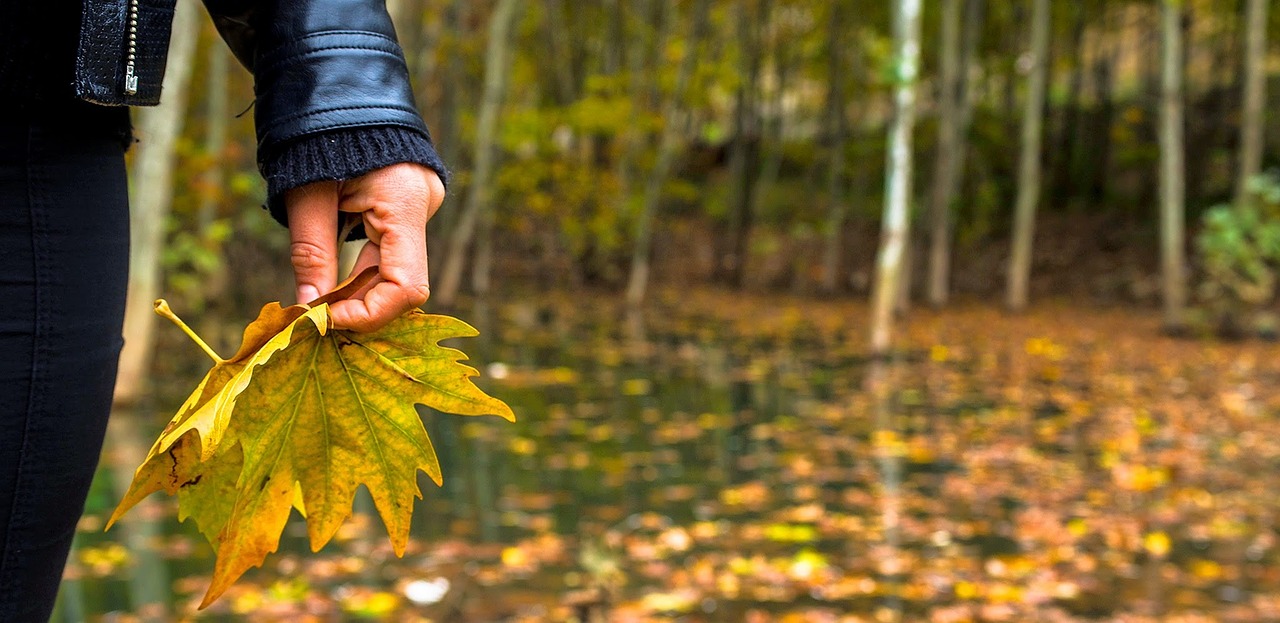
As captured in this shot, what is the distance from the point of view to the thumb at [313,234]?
1.22 meters

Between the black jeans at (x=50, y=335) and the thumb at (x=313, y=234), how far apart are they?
21cm

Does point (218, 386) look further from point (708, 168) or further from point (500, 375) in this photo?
point (708, 168)

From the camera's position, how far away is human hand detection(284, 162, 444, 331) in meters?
1.18

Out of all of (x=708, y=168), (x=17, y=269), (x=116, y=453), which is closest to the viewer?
(x=17, y=269)

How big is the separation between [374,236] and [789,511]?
451cm

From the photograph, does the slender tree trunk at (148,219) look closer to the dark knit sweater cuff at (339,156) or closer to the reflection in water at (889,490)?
the reflection in water at (889,490)

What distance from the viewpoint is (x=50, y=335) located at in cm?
113

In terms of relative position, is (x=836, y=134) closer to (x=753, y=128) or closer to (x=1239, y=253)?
(x=753, y=128)

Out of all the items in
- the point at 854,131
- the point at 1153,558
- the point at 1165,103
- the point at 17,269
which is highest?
the point at 854,131

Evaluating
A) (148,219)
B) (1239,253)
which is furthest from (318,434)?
(1239,253)

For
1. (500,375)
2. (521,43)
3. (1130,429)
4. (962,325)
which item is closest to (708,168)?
(521,43)

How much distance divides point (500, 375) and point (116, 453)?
4.11 meters

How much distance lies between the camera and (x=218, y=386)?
1.19 metres

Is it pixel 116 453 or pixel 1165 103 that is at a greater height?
pixel 1165 103
